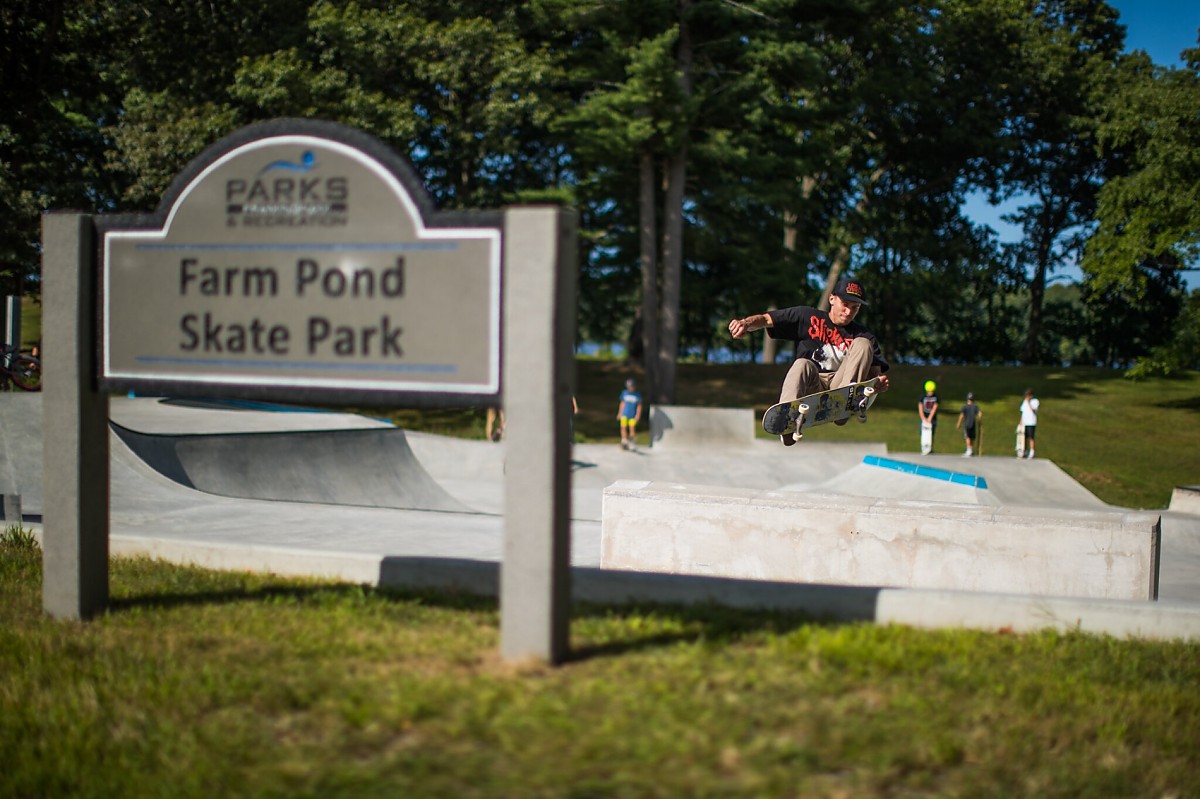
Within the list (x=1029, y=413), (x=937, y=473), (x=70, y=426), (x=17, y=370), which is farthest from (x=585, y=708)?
(x=1029, y=413)

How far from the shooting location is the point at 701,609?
237 inches

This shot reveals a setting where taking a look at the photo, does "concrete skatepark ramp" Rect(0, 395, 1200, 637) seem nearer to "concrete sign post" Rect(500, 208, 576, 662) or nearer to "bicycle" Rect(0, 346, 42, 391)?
"concrete sign post" Rect(500, 208, 576, 662)

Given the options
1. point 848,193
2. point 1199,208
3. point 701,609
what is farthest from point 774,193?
point 701,609

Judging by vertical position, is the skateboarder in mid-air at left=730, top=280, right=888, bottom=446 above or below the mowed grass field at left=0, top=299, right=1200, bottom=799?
above

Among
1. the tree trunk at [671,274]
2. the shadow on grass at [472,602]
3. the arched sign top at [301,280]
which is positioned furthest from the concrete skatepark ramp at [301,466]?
the tree trunk at [671,274]

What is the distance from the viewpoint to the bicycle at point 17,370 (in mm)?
20109

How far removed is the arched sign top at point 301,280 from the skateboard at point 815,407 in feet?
15.1

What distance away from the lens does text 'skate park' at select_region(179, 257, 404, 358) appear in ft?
17.6

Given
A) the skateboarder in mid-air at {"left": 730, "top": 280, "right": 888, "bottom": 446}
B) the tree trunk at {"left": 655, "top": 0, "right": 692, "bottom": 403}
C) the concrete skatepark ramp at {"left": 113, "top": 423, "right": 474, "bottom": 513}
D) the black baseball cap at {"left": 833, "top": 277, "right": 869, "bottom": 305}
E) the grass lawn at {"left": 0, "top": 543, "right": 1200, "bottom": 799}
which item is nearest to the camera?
the grass lawn at {"left": 0, "top": 543, "right": 1200, "bottom": 799}

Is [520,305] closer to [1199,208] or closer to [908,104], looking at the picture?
[1199,208]

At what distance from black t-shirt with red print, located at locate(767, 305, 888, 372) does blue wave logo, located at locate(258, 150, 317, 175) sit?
Result: 16.1 feet

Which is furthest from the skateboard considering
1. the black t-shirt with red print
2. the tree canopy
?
the tree canopy

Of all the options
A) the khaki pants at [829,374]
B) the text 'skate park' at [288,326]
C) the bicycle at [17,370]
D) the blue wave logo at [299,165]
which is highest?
the blue wave logo at [299,165]

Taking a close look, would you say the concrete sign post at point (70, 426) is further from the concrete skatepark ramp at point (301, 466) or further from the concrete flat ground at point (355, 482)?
the concrete skatepark ramp at point (301, 466)
